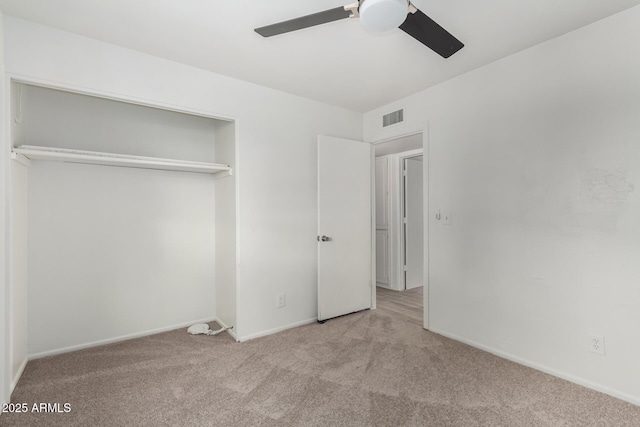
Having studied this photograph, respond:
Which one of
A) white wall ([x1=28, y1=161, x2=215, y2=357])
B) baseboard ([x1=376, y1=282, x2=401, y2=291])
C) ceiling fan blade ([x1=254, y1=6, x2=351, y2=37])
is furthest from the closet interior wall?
baseboard ([x1=376, y1=282, x2=401, y2=291])

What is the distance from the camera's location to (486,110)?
2549 millimetres

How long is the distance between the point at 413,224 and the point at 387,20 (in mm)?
3941

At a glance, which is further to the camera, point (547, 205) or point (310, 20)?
point (547, 205)

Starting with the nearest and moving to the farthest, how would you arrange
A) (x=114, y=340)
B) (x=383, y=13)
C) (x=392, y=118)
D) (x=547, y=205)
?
1. (x=383, y=13)
2. (x=547, y=205)
3. (x=114, y=340)
4. (x=392, y=118)

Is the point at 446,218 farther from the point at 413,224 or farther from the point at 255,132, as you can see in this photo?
the point at 413,224

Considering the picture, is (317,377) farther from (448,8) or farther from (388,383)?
(448,8)

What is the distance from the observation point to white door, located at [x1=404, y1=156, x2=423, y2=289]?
483 cm

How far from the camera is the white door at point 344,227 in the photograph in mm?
3240

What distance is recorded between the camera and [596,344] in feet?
6.51

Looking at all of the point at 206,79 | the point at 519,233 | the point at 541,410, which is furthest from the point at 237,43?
the point at 541,410

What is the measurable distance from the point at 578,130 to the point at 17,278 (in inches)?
160

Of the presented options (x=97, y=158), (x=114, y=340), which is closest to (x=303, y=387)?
(x=114, y=340)

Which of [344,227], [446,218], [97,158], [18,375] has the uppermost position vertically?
[97,158]

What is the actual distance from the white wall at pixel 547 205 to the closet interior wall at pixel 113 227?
2157 mm
